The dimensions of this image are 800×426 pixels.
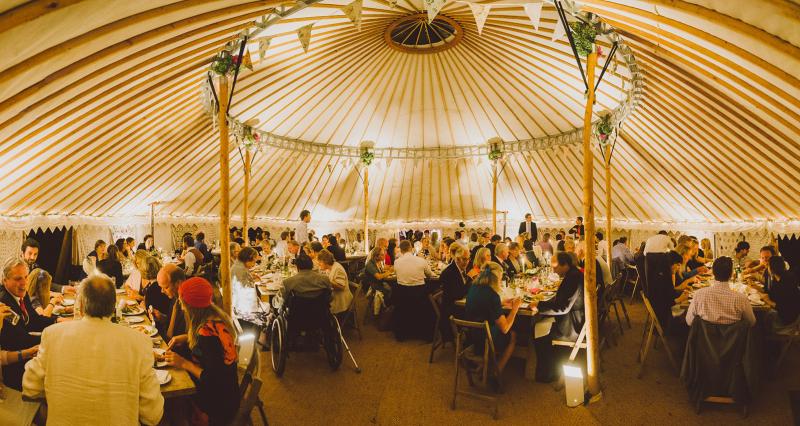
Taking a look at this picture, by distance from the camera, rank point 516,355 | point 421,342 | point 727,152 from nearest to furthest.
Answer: point 516,355 < point 421,342 < point 727,152

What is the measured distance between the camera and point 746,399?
4012mm

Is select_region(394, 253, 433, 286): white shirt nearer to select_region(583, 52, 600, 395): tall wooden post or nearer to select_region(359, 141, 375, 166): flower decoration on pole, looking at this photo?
select_region(583, 52, 600, 395): tall wooden post

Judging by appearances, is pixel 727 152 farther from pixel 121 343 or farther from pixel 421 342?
pixel 121 343

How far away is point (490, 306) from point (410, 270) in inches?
79.7

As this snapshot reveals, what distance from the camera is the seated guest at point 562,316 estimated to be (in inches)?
190

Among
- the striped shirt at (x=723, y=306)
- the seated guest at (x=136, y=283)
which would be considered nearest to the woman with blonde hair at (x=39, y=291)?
the seated guest at (x=136, y=283)

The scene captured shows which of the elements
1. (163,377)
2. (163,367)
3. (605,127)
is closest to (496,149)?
(605,127)

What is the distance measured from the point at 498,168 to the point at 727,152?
612cm

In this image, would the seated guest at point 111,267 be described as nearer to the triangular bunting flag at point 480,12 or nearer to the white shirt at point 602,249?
the triangular bunting flag at point 480,12

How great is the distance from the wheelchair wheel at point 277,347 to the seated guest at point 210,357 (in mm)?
2124

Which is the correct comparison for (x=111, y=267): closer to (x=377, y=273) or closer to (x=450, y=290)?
(x=377, y=273)

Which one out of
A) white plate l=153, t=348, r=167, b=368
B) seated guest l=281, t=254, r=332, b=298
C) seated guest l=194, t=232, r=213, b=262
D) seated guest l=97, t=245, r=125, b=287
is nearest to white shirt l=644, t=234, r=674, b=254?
seated guest l=281, t=254, r=332, b=298

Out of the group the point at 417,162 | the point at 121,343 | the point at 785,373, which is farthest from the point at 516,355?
the point at 417,162

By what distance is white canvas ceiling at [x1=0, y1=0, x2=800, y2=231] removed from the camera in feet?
12.7
